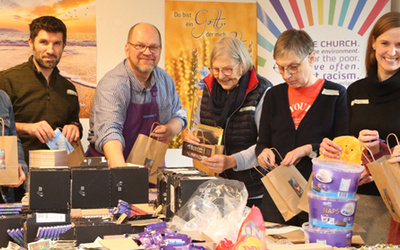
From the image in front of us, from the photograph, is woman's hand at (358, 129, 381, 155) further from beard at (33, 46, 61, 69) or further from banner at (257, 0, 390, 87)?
banner at (257, 0, 390, 87)

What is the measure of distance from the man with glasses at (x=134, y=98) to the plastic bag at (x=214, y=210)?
3.81 feet

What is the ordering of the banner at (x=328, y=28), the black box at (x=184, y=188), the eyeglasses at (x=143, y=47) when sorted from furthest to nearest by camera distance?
the banner at (x=328, y=28), the eyeglasses at (x=143, y=47), the black box at (x=184, y=188)

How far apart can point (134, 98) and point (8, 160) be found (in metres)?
1.09

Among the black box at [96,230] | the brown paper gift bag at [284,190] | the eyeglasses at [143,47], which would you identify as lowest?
the black box at [96,230]

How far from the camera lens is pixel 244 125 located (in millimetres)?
3377

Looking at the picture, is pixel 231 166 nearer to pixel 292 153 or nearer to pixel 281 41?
pixel 292 153

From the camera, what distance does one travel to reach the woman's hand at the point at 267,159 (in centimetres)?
298

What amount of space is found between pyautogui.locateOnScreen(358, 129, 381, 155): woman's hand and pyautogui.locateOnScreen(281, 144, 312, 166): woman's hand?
15.5 inches

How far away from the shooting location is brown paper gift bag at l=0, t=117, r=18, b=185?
2.76 m

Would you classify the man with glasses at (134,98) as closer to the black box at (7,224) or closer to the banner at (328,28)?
the black box at (7,224)

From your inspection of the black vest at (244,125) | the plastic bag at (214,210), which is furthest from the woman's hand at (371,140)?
the black vest at (244,125)

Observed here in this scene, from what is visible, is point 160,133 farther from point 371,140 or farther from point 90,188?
point 371,140

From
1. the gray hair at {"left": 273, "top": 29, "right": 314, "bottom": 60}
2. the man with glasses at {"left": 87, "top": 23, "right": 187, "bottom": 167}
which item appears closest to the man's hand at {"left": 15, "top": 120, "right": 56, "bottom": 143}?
the man with glasses at {"left": 87, "top": 23, "right": 187, "bottom": 167}

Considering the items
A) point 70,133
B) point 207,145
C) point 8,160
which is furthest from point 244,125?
point 8,160
